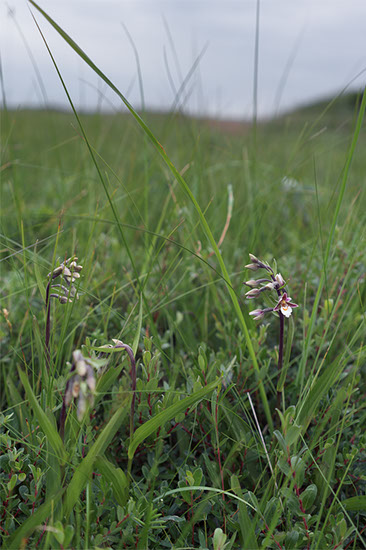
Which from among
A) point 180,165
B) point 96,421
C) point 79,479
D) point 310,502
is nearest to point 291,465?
point 310,502

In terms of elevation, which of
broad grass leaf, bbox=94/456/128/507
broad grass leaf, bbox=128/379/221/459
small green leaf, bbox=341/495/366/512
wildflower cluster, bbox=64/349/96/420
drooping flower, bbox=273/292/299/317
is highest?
drooping flower, bbox=273/292/299/317

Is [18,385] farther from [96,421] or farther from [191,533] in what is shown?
[191,533]

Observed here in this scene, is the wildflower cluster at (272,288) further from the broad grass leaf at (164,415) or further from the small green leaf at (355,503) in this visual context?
the small green leaf at (355,503)

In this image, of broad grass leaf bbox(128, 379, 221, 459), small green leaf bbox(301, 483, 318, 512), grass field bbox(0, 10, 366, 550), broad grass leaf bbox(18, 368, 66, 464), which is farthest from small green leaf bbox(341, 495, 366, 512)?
broad grass leaf bbox(18, 368, 66, 464)

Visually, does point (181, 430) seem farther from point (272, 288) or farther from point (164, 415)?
point (272, 288)

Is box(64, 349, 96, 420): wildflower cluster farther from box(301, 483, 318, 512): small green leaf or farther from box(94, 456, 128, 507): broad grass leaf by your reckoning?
box(301, 483, 318, 512): small green leaf

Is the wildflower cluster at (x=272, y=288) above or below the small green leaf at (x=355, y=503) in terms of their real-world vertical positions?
above

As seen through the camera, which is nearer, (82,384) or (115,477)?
(82,384)

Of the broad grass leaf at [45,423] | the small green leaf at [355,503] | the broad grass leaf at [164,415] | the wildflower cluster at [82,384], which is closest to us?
the wildflower cluster at [82,384]

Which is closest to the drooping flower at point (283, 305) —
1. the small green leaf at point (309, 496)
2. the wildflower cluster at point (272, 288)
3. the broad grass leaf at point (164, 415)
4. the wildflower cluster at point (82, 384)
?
the wildflower cluster at point (272, 288)

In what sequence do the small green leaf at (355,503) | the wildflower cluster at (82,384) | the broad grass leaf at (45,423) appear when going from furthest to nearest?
the small green leaf at (355,503), the broad grass leaf at (45,423), the wildflower cluster at (82,384)

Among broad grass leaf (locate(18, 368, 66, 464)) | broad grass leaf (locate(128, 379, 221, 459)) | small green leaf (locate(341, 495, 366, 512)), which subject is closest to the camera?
broad grass leaf (locate(18, 368, 66, 464))

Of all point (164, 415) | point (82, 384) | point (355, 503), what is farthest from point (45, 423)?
point (355, 503)

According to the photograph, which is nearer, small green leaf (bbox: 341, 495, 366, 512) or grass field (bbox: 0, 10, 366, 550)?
grass field (bbox: 0, 10, 366, 550)
